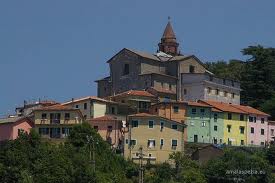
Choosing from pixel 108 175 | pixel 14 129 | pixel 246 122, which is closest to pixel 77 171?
pixel 108 175

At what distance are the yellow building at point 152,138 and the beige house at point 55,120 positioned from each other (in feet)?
18.9

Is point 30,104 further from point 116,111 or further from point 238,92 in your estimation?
point 238,92

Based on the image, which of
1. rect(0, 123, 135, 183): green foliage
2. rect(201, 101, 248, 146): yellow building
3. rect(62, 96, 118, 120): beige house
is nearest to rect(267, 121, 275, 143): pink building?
rect(201, 101, 248, 146): yellow building

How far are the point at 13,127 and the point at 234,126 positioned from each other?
23842 millimetres

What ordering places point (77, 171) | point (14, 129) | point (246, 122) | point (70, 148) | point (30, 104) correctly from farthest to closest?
point (30, 104) → point (246, 122) → point (14, 129) → point (70, 148) → point (77, 171)

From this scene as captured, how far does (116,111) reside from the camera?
9719 cm

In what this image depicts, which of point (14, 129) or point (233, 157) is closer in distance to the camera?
point (233, 157)

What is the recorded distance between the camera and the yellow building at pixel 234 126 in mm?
98938

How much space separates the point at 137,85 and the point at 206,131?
1265 cm

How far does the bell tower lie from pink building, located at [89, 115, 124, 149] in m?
26.7

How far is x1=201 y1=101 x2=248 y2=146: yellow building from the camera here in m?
98.9

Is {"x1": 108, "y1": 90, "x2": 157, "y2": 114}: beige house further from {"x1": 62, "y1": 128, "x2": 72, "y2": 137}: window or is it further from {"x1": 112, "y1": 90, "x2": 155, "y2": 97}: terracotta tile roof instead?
{"x1": 62, "y1": 128, "x2": 72, "y2": 137}: window

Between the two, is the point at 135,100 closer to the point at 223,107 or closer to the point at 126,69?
the point at 223,107

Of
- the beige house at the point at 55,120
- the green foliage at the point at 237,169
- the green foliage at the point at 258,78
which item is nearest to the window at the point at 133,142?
the beige house at the point at 55,120
